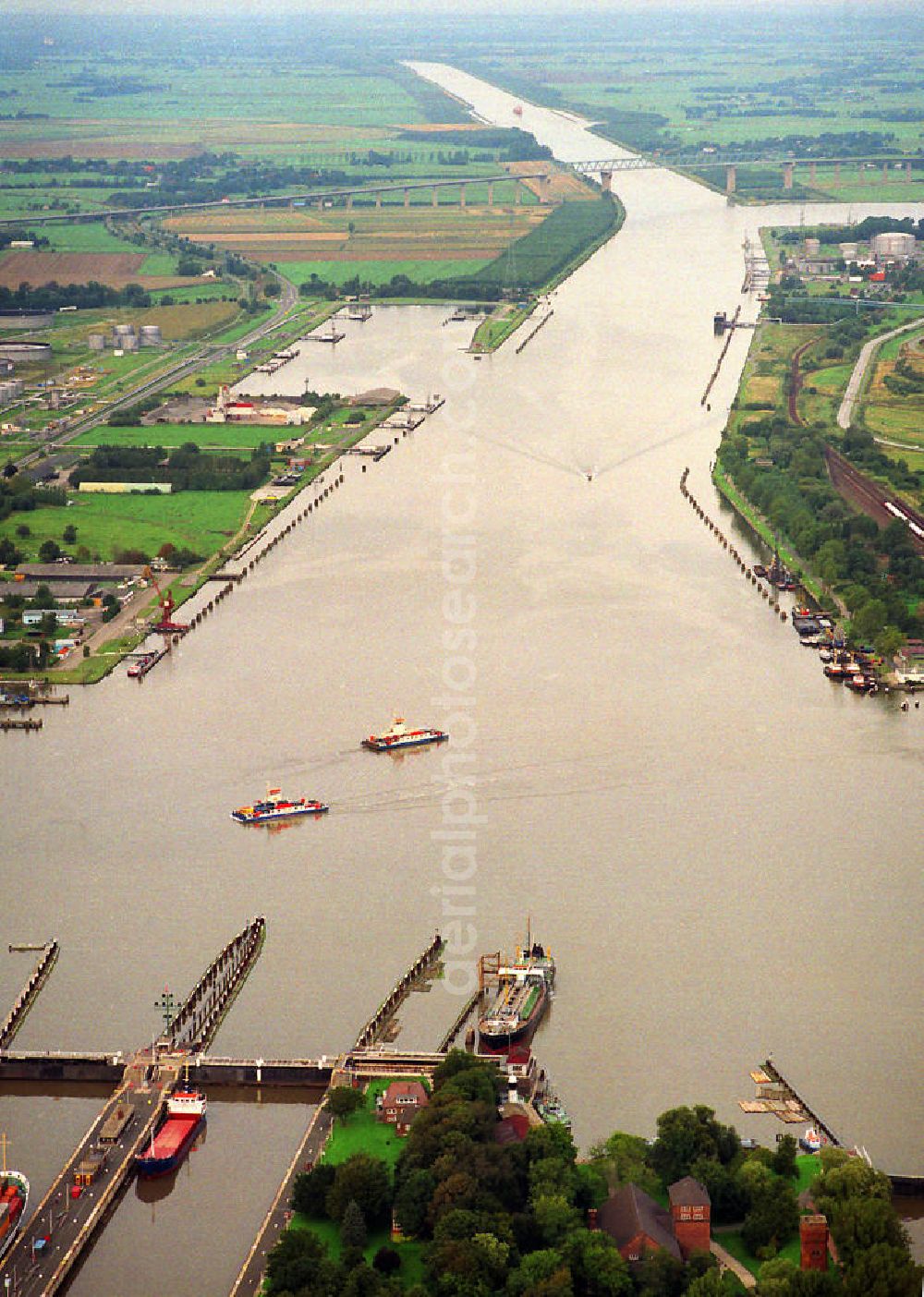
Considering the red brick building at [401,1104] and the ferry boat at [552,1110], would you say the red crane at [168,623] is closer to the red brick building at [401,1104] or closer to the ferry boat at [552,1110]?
the red brick building at [401,1104]

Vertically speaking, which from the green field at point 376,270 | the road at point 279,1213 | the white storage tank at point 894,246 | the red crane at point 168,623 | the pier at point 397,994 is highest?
the road at point 279,1213

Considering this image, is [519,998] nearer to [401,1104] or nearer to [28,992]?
[401,1104]

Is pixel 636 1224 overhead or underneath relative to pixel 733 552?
overhead

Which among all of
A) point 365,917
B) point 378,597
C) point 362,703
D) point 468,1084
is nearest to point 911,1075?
point 468,1084

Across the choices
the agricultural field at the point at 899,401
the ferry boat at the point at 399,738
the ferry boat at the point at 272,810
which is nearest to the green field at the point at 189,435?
the agricultural field at the point at 899,401

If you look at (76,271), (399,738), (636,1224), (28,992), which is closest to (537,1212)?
(636,1224)

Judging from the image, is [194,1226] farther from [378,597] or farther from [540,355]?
[540,355]

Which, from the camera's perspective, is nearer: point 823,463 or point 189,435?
point 823,463
